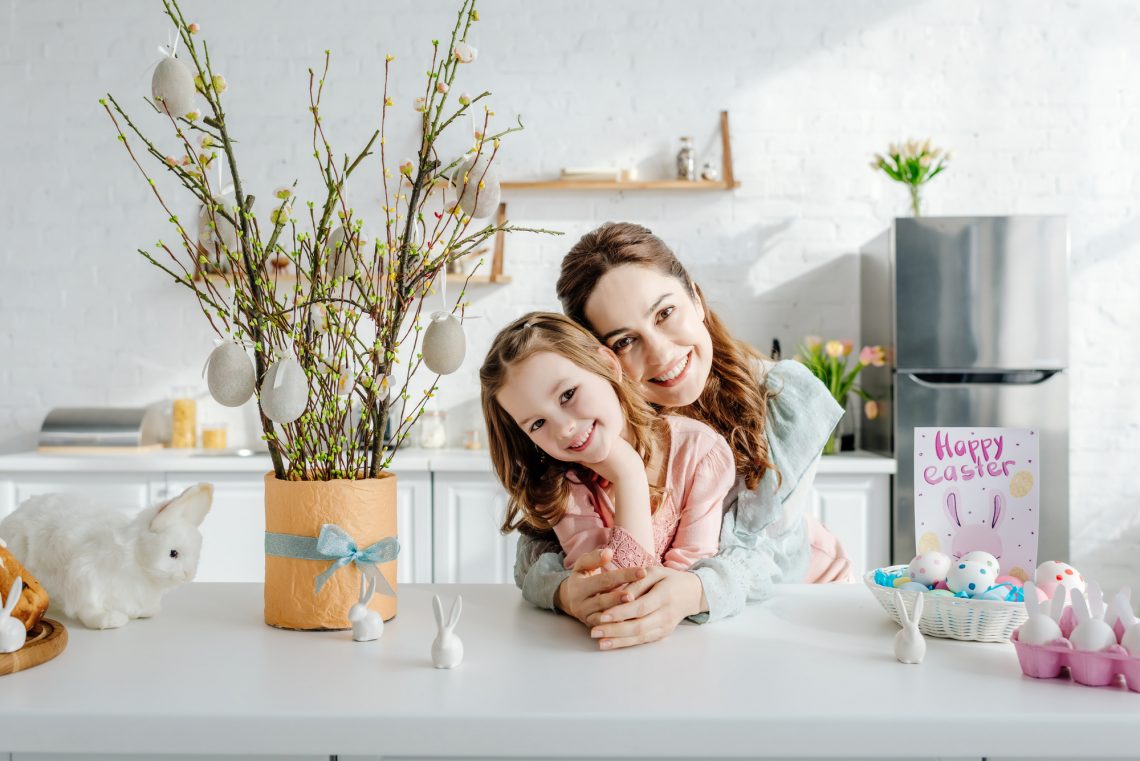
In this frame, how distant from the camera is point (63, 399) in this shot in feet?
12.7

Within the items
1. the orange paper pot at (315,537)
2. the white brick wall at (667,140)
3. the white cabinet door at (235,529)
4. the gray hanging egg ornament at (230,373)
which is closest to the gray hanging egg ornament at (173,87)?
the gray hanging egg ornament at (230,373)

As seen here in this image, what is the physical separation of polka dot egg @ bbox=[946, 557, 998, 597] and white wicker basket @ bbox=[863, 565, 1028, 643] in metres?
0.03

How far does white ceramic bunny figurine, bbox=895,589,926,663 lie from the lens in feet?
3.11

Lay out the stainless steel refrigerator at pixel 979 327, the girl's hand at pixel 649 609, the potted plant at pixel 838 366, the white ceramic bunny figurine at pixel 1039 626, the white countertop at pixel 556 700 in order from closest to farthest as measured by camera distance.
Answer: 1. the white countertop at pixel 556 700
2. the white ceramic bunny figurine at pixel 1039 626
3. the girl's hand at pixel 649 609
4. the stainless steel refrigerator at pixel 979 327
5. the potted plant at pixel 838 366

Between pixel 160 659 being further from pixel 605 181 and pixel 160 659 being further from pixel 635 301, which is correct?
pixel 605 181

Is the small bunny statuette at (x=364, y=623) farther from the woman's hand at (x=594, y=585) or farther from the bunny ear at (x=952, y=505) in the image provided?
the bunny ear at (x=952, y=505)

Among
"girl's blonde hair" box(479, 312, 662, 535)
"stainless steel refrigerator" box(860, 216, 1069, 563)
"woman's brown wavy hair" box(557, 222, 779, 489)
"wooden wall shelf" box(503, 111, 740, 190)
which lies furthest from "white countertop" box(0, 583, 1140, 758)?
"wooden wall shelf" box(503, 111, 740, 190)

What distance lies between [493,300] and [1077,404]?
251 centimetres

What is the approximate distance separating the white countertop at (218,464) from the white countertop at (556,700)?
214 centimetres

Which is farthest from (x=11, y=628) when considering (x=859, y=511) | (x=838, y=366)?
(x=838, y=366)

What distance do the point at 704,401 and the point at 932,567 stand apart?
426 millimetres

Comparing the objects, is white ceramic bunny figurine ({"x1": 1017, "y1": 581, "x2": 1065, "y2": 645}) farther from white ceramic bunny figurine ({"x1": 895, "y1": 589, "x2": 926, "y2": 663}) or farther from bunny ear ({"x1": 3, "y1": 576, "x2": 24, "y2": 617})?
bunny ear ({"x1": 3, "y1": 576, "x2": 24, "y2": 617})

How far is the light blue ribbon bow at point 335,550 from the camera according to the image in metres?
1.06

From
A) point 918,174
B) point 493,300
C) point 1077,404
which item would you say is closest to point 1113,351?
point 1077,404
